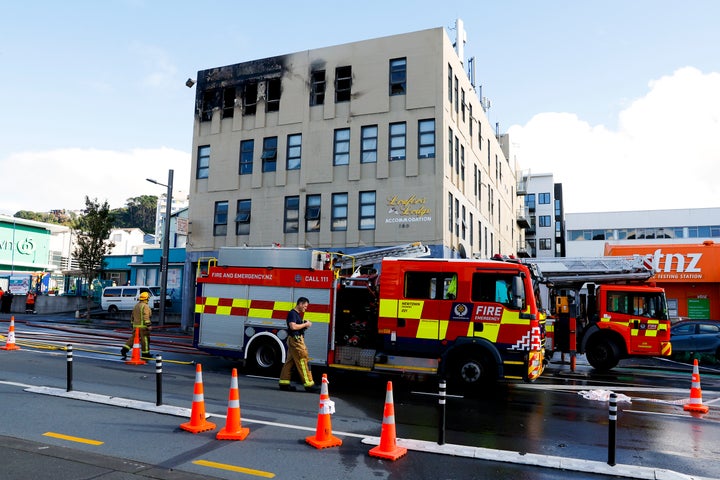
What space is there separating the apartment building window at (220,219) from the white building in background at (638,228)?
4154 cm

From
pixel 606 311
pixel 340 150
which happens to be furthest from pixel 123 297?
pixel 606 311

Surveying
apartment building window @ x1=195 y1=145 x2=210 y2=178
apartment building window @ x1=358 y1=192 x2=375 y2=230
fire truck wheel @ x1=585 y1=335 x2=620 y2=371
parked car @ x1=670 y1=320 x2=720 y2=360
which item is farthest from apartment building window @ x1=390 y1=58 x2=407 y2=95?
parked car @ x1=670 y1=320 x2=720 y2=360

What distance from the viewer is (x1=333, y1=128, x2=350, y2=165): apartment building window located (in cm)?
2469

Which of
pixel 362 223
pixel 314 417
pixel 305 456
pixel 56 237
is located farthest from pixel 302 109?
pixel 56 237

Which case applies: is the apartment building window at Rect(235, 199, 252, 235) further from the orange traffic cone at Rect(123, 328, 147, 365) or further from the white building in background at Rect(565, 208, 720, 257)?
the white building in background at Rect(565, 208, 720, 257)

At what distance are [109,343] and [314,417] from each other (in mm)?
12574

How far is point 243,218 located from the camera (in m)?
26.6

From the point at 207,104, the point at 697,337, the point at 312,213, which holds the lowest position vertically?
the point at 697,337

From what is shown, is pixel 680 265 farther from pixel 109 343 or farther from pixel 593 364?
pixel 109 343

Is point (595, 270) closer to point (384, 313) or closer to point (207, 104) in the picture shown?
point (384, 313)

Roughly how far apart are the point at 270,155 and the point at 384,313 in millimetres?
16961

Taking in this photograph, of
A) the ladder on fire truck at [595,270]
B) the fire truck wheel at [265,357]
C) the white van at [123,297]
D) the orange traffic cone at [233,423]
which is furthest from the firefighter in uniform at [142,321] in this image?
the white van at [123,297]

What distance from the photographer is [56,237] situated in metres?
58.9

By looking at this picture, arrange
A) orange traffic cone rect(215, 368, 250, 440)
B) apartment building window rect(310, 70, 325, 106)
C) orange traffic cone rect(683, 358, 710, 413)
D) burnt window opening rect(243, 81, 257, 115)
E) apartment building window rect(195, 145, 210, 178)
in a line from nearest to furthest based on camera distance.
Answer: orange traffic cone rect(215, 368, 250, 440) → orange traffic cone rect(683, 358, 710, 413) → apartment building window rect(310, 70, 325, 106) → burnt window opening rect(243, 81, 257, 115) → apartment building window rect(195, 145, 210, 178)
